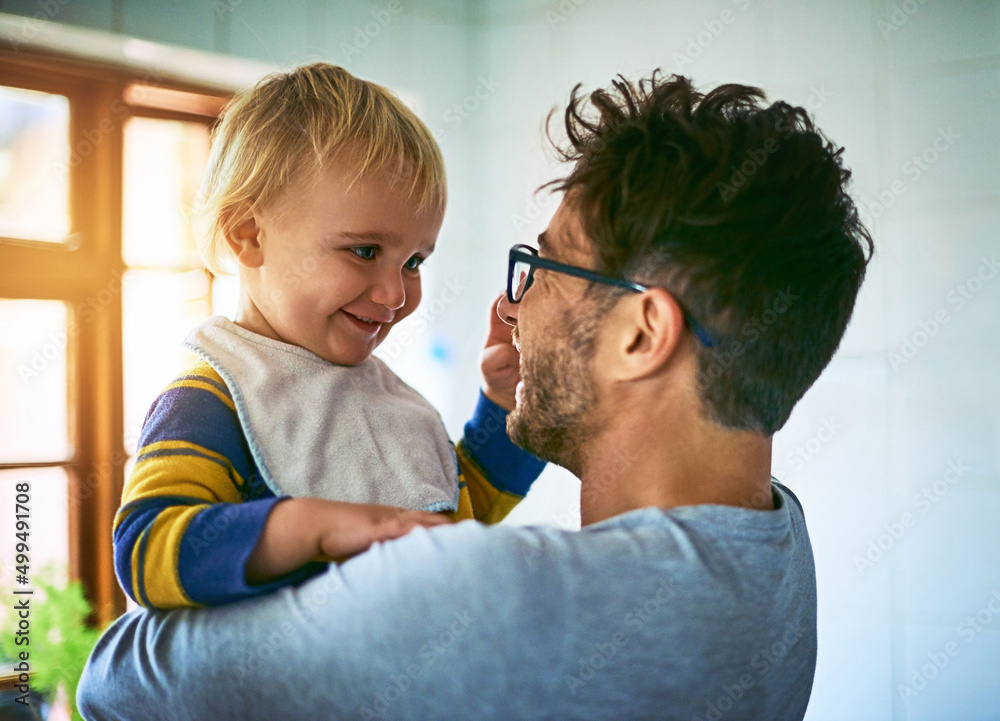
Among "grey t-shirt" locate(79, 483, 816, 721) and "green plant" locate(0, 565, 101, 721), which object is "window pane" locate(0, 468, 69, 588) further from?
"grey t-shirt" locate(79, 483, 816, 721)

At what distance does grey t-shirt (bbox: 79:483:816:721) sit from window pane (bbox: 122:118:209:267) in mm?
2158

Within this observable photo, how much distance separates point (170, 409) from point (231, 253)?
0.38 metres

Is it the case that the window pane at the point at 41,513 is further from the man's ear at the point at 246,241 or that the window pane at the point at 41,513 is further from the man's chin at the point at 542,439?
the man's chin at the point at 542,439

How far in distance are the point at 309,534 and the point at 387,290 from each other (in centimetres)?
50

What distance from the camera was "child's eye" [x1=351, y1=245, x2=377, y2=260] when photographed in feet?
3.77

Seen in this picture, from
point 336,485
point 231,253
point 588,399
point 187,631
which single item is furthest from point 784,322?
point 231,253

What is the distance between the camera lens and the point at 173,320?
271 cm

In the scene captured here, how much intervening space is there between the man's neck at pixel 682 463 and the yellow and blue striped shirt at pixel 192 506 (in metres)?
0.37

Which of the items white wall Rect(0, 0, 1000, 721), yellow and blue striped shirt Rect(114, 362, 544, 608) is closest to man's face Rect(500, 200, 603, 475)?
yellow and blue striped shirt Rect(114, 362, 544, 608)

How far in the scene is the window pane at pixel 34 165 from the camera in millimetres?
2391

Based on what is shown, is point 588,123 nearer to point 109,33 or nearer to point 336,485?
point 336,485

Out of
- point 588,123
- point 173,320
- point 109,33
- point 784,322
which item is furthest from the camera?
point 173,320

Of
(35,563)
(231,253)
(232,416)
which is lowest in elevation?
(35,563)

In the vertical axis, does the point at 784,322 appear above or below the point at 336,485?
above
